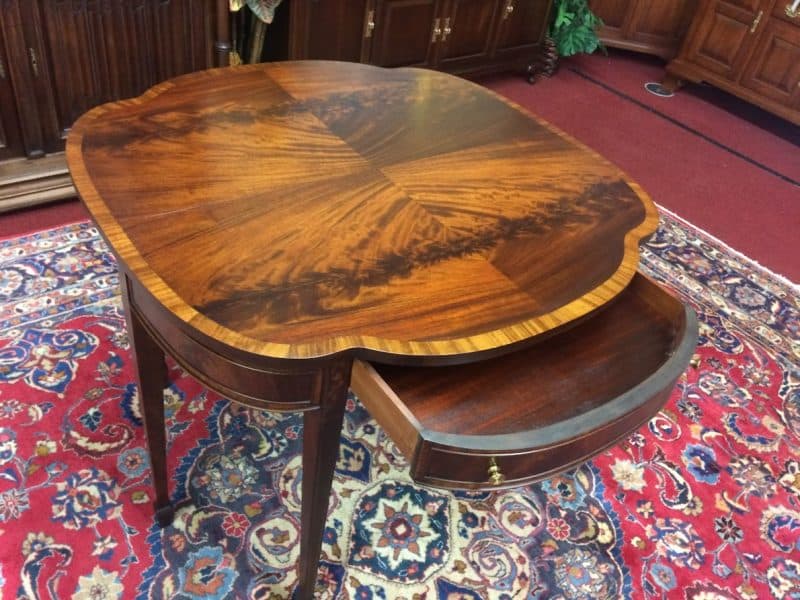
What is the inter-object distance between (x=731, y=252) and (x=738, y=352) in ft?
1.31

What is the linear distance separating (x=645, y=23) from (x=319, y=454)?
8.28 ft

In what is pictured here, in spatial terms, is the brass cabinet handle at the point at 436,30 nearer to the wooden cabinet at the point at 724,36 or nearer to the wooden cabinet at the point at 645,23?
the wooden cabinet at the point at 645,23

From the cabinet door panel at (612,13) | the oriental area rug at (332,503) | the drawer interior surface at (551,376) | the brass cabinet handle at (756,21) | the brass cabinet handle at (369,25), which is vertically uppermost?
the brass cabinet handle at (756,21)

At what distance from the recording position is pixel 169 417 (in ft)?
3.85

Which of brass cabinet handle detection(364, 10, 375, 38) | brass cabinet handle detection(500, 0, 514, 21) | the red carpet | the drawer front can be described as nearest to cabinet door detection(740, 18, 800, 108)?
the red carpet

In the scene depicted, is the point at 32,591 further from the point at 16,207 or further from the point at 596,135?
the point at 596,135

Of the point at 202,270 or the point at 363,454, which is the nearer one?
the point at 202,270

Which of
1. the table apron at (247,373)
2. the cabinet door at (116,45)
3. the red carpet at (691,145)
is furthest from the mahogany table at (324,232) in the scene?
the red carpet at (691,145)

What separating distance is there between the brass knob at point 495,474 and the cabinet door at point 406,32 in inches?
62.7

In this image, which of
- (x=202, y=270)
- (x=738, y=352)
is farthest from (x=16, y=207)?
(x=738, y=352)

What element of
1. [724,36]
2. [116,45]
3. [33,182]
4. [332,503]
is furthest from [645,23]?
[332,503]

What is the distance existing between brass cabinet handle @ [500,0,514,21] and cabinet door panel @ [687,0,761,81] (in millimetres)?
739

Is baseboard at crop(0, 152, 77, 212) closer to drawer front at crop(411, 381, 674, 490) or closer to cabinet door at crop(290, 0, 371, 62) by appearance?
cabinet door at crop(290, 0, 371, 62)

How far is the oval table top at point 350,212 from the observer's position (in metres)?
0.71
